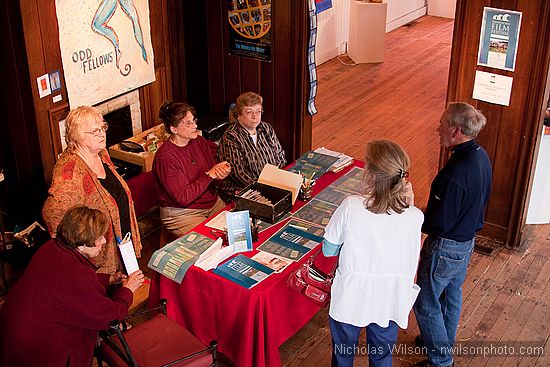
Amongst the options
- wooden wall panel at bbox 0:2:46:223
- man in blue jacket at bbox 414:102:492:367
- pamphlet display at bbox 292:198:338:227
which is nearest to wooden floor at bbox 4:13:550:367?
man in blue jacket at bbox 414:102:492:367

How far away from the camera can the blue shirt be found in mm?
3785

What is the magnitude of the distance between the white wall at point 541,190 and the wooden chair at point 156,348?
352 centimetres

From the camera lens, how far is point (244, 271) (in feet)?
12.8

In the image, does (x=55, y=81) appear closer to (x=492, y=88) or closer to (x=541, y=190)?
(x=492, y=88)

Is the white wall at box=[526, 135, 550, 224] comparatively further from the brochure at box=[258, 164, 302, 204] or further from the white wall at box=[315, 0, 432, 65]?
the white wall at box=[315, 0, 432, 65]

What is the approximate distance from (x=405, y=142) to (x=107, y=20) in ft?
12.1

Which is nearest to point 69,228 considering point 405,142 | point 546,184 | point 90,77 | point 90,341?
point 90,341

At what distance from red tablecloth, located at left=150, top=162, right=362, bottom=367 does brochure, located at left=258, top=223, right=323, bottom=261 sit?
7cm

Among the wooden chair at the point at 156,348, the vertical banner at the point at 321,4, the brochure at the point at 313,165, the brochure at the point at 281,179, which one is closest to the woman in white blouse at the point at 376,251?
the wooden chair at the point at 156,348

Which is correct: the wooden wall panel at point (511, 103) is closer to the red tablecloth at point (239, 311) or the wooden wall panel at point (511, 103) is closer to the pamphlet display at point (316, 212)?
the pamphlet display at point (316, 212)

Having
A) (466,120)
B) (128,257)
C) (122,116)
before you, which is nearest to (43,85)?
(122,116)

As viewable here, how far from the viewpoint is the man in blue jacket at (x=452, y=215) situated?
3.80 metres

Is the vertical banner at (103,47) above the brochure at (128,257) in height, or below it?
above

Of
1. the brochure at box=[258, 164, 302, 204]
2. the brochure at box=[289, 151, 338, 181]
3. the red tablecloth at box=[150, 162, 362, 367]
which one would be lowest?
the red tablecloth at box=[150, 162, 362, 367]
